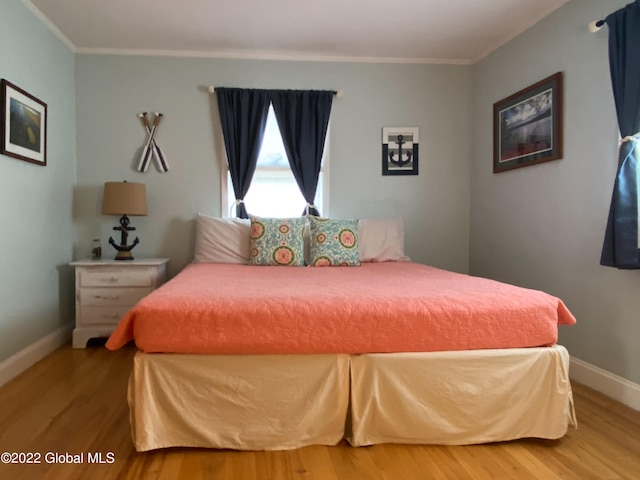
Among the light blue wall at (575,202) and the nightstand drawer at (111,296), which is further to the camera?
the nightstand drawer at (111,296)

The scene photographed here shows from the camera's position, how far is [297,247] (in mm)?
2949

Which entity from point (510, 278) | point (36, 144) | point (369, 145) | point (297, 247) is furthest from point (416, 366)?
point (36, 144)

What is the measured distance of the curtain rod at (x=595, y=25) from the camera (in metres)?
2.20

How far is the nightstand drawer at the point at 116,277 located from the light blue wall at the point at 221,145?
420 mm

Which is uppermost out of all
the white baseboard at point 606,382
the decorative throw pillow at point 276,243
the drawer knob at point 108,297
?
the decorative throw pillow at point 276,243

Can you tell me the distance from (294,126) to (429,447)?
2.63 meters

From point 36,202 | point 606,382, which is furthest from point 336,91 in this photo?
point 606,382

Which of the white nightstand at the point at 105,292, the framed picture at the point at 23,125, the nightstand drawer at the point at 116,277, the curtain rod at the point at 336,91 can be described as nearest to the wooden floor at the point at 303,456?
the white nightstand at the point at 105,292

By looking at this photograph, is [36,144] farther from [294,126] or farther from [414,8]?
[414,8]

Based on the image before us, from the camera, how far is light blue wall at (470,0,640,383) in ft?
7.27

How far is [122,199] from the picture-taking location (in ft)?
9.97

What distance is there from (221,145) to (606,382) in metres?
3.20

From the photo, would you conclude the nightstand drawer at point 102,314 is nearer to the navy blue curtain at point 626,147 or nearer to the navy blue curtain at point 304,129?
the navy blue curtain at point 304,129

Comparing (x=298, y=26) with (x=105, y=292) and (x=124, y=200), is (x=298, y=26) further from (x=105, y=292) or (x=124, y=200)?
(x=105, y=292)
